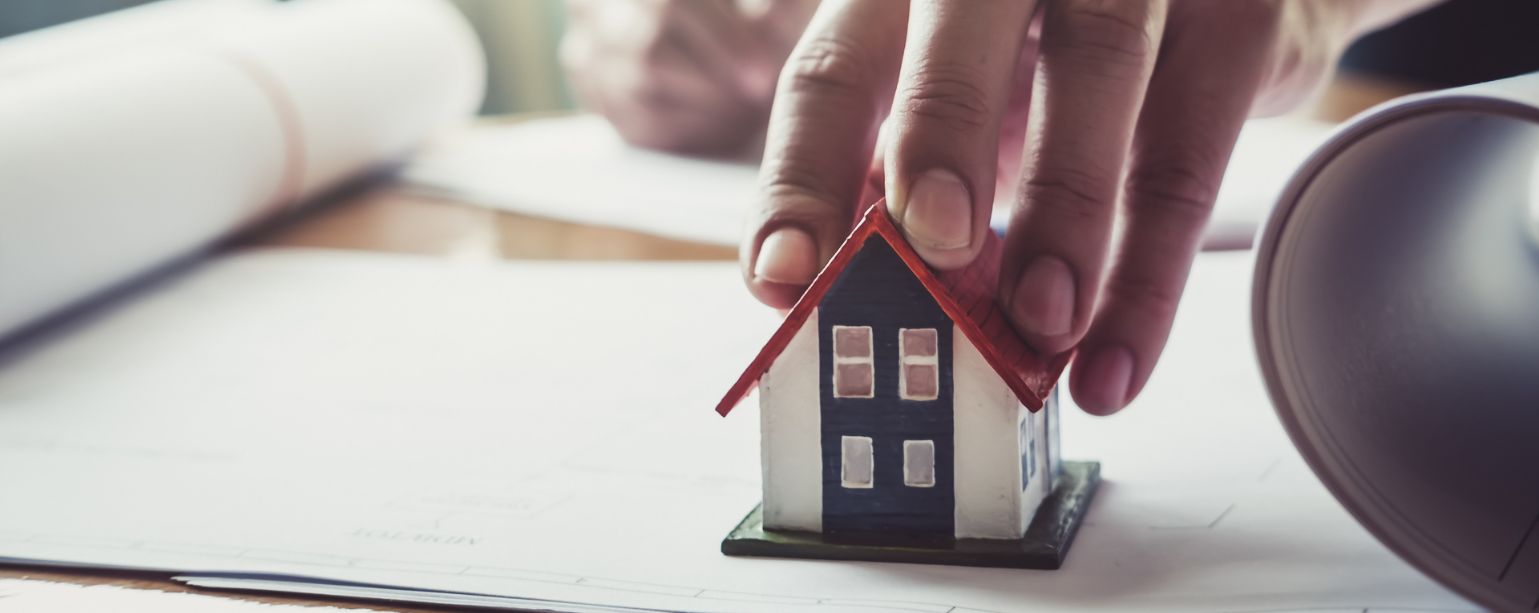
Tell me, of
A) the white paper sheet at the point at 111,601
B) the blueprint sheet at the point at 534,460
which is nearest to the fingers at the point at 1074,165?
the blueprint sheet at the point at 534,460

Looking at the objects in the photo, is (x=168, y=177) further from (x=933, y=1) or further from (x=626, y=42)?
(x=933, y=1)

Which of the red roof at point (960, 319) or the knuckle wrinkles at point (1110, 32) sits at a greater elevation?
the knuckle wrinkles at point (1110, 32)

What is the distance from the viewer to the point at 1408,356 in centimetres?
51

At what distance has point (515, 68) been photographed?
225 cm

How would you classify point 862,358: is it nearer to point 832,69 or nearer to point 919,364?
point 919,364

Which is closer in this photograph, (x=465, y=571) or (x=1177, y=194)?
(x=465, y=571)

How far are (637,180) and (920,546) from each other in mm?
791

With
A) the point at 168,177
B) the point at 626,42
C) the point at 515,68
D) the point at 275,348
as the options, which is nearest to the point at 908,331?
the point at 275,348

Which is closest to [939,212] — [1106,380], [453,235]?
[1106,380]

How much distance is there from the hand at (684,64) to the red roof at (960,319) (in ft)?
2.43

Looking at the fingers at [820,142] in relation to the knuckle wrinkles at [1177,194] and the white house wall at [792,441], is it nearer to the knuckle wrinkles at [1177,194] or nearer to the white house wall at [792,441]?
the white house wall at [792,441]

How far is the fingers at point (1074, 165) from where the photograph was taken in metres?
0.52

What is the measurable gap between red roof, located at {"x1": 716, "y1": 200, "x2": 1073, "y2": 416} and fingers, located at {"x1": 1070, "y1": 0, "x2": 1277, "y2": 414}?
8 cm

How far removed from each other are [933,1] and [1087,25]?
76mm
